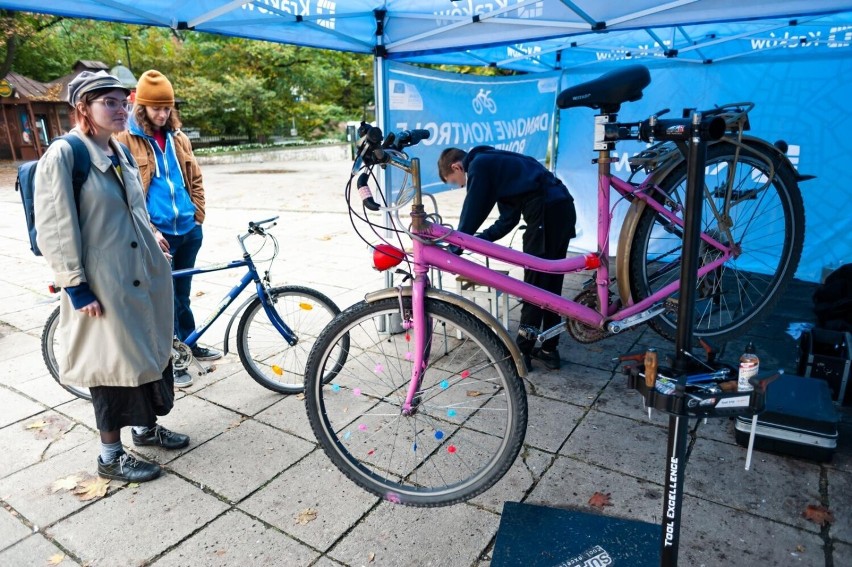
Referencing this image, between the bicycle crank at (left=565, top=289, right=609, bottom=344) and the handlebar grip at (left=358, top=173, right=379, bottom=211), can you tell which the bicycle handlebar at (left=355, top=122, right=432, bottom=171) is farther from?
the bicycle crank at (left=565, top=289, right=609, bottom=344)

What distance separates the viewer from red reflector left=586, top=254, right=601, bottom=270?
2564 mm

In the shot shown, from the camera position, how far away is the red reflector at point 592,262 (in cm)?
256

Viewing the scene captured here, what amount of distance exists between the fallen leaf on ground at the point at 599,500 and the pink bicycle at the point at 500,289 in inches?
18.9

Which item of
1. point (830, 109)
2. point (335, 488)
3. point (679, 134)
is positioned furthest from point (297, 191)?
point (679, 134)

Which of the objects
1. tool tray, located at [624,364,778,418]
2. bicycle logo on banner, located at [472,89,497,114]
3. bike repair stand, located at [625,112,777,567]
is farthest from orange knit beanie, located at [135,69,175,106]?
bicycle logo on banner, located at [472,89,497,114]

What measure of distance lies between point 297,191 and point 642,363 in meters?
13.9

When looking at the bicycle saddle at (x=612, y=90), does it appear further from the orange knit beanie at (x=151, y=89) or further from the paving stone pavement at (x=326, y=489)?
the orange knit beanie at (x=151, y=89)

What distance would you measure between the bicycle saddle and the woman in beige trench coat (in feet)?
6.57

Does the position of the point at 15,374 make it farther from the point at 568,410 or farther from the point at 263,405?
the point at 568,410

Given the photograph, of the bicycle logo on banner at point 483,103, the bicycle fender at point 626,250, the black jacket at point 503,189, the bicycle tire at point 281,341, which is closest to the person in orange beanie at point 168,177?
the bicycle tire at point 281,341

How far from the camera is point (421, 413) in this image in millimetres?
2672

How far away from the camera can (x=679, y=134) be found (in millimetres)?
1472

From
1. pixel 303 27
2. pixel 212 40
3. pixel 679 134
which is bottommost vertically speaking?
pixel 679 134

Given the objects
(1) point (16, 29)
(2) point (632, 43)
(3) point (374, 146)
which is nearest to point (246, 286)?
(3) point (374, 146)
